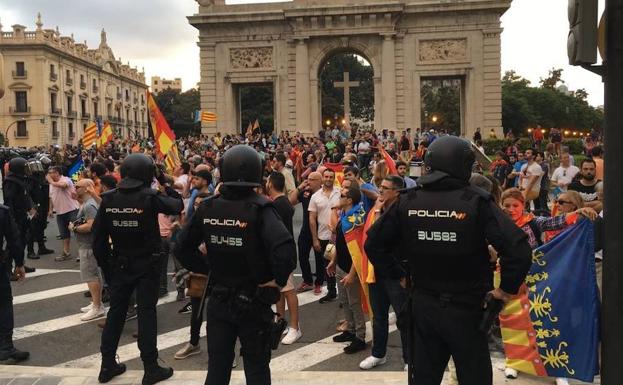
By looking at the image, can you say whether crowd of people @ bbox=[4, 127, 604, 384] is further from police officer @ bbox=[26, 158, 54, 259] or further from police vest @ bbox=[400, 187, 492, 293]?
police vest @ bbox=[400, 187, 492, 293]

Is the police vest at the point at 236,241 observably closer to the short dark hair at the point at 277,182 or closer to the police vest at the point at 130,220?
the police vest at the point at 130,220

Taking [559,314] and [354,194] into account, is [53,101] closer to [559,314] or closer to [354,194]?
[354,194]

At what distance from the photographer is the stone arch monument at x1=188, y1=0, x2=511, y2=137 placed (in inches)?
1296

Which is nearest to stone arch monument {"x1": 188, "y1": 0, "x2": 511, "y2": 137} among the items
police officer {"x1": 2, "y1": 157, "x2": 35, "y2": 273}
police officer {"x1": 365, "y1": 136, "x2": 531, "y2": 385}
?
police officer {"x1": 2, "y1": 157, "x2": 35, "y2": 273}

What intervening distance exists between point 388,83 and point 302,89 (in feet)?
17.2

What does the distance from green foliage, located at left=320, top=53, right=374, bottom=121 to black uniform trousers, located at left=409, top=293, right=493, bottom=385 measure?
235 feet

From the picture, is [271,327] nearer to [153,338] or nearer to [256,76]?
[153,338]

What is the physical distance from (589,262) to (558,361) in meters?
0.98

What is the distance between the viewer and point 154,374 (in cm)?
554

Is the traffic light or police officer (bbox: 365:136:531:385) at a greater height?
the traffic light

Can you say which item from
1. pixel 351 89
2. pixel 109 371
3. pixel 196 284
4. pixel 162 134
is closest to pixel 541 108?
pixel 351 89

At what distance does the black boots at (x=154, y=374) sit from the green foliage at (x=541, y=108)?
72.6 metres

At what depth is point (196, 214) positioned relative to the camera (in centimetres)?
444

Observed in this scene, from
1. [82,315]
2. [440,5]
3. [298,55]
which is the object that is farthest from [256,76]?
[82,315]
